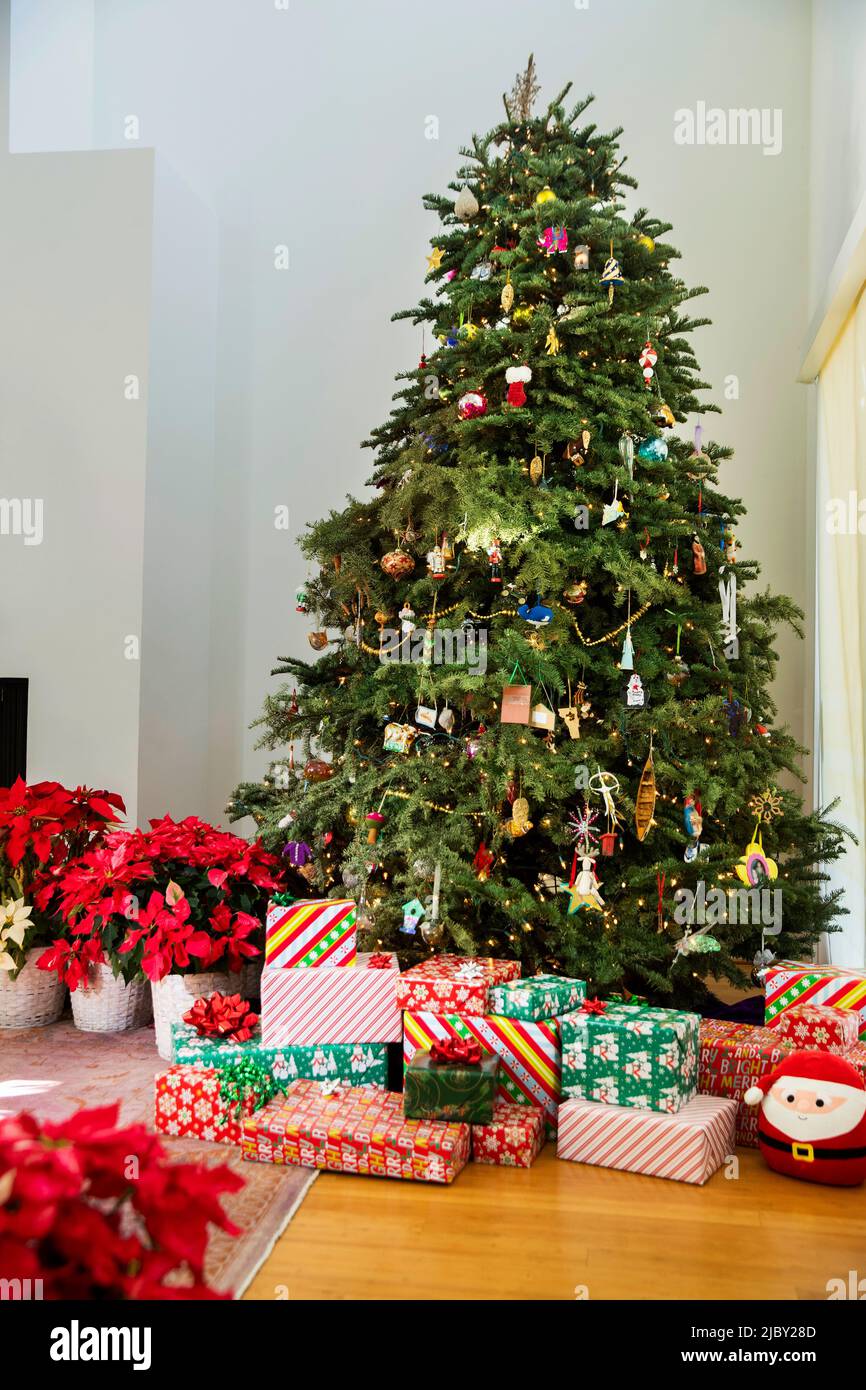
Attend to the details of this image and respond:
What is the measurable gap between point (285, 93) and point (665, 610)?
383cm

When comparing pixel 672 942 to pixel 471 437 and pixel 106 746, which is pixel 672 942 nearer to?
pixel 471 437

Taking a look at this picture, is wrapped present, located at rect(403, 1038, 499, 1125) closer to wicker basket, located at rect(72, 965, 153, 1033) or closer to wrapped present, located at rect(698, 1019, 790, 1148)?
wrapped present, located at rect(698, 1019, 790, 1148)

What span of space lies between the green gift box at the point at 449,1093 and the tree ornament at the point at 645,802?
0.92 meters

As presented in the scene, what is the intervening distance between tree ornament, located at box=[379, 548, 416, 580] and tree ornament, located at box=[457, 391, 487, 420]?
0.46m

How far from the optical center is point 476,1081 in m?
2.44

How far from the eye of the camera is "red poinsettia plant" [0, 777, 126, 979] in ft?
10.9

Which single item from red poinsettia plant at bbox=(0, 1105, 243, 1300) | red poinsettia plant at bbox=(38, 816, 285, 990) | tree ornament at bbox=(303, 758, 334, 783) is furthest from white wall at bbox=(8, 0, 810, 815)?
red poinsettia plant at bbox=(0, 1105, 243, 1300)

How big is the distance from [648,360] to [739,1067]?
202 cm

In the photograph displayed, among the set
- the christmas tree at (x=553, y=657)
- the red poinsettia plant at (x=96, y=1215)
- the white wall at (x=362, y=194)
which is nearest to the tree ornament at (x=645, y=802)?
the christmas tree at (x=553, y=657)

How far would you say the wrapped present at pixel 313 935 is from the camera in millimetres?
2906

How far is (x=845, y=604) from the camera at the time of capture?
4184 mm

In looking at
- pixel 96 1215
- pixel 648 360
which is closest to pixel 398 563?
pixel 648 360

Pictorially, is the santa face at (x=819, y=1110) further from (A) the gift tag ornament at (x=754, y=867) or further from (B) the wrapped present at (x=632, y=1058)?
(A) the gift tag ornament at (x=754, y=867)

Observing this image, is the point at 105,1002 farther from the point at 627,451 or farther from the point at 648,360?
the point at 648,360
